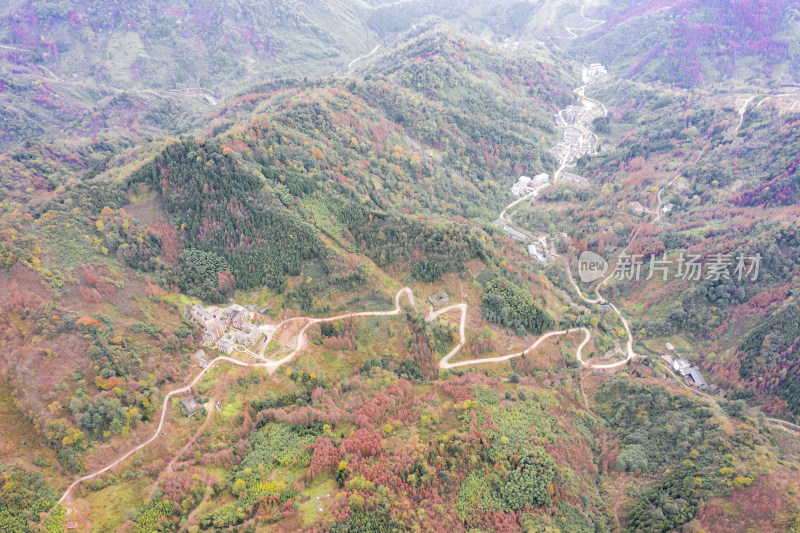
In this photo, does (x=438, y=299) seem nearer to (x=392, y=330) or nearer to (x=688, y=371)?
(x=392, y=330)

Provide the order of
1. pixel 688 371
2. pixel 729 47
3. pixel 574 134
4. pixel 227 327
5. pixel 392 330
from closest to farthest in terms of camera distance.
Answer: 1. pixel 227 327
2. pixel 392 330
3. pixel 688 371
4. pixel 574 134
5. pixel 729 47

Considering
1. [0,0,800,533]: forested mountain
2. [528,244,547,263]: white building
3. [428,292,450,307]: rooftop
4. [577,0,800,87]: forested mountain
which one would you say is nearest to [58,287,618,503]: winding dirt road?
[0,0,800,533]: forested mountain

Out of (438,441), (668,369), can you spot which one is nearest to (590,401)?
(668,369)

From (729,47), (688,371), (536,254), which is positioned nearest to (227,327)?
(536,254)

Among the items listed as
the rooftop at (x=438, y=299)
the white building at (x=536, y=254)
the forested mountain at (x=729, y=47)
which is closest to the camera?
the rooftop at (x=438, y=299)

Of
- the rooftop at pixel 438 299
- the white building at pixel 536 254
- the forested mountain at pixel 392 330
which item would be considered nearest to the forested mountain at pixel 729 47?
the forested mountain at pixel 392 330

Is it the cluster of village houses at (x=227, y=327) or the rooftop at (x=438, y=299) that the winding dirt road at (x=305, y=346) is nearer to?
the rooftop at (x=438, y=299)

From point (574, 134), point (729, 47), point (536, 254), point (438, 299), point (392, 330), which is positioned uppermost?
point (729, 47)

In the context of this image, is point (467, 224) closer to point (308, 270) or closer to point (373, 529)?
point (308, 270)

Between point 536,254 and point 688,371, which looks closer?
point 688,371
